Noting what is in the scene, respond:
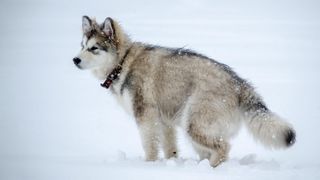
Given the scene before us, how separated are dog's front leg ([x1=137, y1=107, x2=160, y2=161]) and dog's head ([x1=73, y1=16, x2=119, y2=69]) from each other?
3.36 feet

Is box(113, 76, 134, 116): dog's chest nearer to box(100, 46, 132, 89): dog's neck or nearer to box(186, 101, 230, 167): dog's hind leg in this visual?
box(100, 46, 132, 89): dog's neck

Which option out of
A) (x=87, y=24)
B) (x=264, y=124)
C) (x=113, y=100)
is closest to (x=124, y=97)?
(x=87, y=24)

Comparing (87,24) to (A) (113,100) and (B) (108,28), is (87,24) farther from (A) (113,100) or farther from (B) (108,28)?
(A) (113,100)

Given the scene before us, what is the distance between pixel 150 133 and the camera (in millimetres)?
8289

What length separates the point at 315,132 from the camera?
10.1 m

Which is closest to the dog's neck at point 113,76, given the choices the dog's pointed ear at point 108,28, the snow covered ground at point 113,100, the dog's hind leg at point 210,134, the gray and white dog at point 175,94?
the gray and white dog at point 175,94

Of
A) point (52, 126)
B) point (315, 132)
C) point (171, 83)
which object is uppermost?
point (171, 83)

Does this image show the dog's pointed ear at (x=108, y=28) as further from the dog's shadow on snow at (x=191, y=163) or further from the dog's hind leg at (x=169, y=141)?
the dog's shadow on snow at (x=191, y=163)

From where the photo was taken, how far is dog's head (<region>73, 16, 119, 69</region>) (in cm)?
871

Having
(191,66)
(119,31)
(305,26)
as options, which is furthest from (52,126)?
(305,26)

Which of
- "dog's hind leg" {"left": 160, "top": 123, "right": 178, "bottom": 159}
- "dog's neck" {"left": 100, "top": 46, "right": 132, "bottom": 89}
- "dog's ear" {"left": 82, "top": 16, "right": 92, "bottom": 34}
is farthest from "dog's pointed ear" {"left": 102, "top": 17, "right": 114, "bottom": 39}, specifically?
"dog's hind leg" {"left": 160, "top": 123, "right": 178, "bottom": 159}

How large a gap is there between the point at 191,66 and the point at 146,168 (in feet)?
5.22

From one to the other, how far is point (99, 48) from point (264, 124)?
2.67 metres
